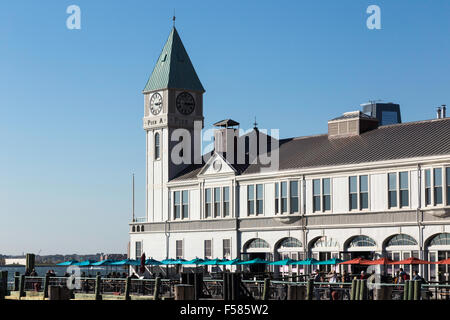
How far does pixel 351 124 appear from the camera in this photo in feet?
247

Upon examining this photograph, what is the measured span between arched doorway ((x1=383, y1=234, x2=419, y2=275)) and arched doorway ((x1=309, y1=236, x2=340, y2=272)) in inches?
172

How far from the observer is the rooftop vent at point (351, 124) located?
74.9m

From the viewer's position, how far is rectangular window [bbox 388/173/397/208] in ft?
219

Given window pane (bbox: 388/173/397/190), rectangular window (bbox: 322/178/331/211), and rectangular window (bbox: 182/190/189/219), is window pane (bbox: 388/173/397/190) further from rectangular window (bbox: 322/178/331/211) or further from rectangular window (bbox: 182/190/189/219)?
rectangular window (bbox: 182/190/189/219)

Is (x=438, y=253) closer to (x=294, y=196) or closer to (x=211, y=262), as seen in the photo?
(x=294, y=196)

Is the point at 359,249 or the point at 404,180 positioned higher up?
the point at 404,180

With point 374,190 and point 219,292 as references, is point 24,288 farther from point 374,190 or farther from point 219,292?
point 374,190

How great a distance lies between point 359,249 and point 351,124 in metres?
10.8

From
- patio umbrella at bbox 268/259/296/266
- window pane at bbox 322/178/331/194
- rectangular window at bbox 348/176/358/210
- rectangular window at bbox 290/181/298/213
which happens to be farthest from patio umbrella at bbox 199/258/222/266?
rectangular window at bbox 348/176/358/210

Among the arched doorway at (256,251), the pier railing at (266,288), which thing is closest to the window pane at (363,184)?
the arched doorway at (256,251)

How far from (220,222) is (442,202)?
21748 millimetres

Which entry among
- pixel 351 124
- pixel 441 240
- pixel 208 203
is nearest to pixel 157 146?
pixel 208 203

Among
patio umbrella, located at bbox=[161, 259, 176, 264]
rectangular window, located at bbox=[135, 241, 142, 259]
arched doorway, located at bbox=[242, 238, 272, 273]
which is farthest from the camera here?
rectangular window, located at bbox=[135, 241, 142, 259]
